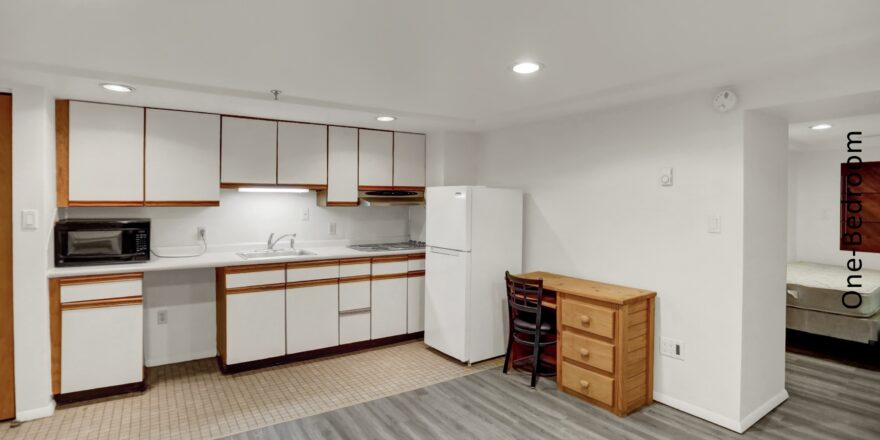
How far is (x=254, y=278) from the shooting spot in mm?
3797

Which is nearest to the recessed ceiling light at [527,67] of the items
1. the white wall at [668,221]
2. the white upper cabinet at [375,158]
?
the white wall at [668,221]

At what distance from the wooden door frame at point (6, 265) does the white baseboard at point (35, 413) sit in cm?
5

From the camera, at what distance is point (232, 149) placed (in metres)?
3.95

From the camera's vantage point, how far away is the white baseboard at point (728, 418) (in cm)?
287

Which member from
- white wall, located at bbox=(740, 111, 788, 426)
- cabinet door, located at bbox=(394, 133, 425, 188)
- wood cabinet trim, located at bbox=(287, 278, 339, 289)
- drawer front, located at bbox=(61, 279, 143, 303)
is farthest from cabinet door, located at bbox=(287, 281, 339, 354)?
white wall, located at bbox=(740, 111, 788, 426)

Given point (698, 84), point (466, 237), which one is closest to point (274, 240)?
point (466, 237)

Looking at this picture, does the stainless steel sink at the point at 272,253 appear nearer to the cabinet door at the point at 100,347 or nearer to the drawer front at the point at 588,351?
the cabinet door at the point at 100,347

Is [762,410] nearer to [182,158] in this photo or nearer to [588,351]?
[588,351]

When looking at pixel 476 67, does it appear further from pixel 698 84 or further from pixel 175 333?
pixel 175 333

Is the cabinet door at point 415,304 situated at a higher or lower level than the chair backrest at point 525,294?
lower

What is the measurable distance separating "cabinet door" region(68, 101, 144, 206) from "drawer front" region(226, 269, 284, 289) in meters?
0.91

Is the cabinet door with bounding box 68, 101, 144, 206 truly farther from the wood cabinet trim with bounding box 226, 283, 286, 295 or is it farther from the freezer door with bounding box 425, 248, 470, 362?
the freezer door with bounding box 425, 248, 470, 362

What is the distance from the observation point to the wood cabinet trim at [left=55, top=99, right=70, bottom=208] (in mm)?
3291

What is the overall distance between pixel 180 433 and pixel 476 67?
9.15ft
